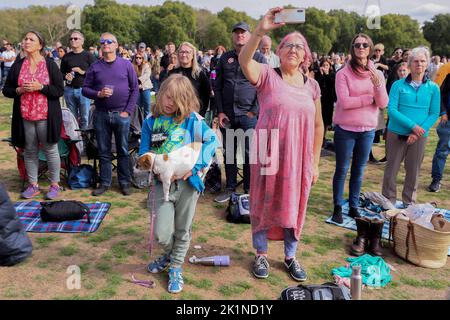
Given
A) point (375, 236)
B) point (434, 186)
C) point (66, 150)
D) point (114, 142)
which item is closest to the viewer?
point (375, 236)

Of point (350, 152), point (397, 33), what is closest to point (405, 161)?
point (350, 152)

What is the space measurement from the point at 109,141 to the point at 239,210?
1992 mm

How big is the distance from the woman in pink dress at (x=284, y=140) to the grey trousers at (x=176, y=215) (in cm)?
60

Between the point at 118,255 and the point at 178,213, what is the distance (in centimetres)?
106

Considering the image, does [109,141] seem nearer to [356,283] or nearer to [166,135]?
[166,135]

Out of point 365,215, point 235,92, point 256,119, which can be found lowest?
point 365,215

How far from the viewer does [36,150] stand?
5.19 meters

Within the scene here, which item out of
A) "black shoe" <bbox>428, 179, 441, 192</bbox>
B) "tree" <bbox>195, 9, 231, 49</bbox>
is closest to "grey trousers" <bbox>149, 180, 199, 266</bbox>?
"black shoe" <bbox>428, 179, 441, 192</bbox>

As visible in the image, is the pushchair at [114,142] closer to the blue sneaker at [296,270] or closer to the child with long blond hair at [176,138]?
the child with long blond hair at [176,138]

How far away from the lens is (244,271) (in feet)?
12.0

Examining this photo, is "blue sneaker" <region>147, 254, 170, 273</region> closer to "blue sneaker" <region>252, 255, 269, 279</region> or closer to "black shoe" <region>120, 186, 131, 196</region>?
"blue sneaker" <region>252, 255, 269, 279</region>

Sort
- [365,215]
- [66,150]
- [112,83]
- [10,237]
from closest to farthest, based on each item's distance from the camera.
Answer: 1. [10,237]
2. [365,215]
3. [112,83]
4. [66,150]

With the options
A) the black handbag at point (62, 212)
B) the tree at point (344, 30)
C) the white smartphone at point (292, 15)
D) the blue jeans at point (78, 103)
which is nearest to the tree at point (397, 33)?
the tree at point (344, 30)

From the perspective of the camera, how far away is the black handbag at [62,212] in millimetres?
4480
